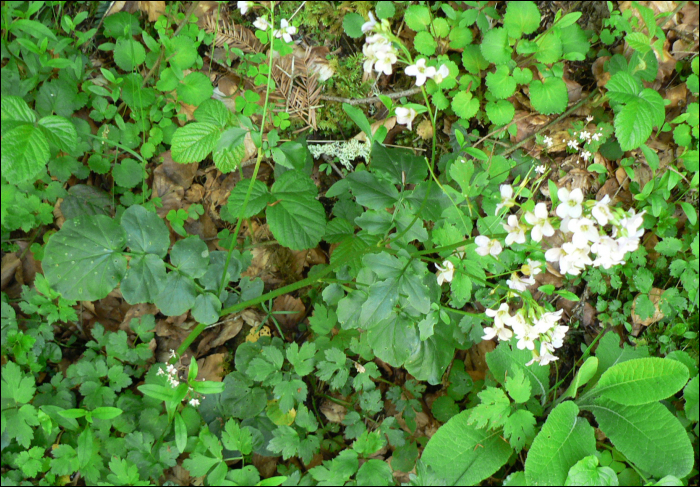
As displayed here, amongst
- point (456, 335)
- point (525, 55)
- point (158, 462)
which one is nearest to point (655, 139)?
point (525, 55)

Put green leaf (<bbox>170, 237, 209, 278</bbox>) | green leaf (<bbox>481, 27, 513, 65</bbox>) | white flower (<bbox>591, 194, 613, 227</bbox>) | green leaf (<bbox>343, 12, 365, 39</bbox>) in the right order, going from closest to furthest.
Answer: white flower (<bbox>591, 194, 613, 227</bbox>) → green leaf (<bbox>170, 237, 209, 278</bbox>) → green leaf (<bbox>481, 27, 513, 65</bbox>) → green leaf (<bbox>343, 12, 365, 39</bbox>)

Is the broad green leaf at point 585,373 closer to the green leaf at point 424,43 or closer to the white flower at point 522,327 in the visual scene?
the white flower at point 522,327

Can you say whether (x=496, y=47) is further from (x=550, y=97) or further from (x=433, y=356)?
(x=433, y=356)

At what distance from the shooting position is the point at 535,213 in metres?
1.66

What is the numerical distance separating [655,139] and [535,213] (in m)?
1.88

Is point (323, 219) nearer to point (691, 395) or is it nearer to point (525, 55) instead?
point (525, 55)

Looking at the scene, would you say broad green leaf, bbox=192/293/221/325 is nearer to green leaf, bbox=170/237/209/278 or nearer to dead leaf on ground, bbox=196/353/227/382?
green leaf, bbox=170/237/209/278

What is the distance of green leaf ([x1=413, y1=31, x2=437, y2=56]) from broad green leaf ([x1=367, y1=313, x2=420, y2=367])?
1.57 m

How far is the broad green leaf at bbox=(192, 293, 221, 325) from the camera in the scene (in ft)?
7.59

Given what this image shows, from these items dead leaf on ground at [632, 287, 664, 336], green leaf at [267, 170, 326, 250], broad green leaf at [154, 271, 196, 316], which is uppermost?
green leaf at [267, 170, 326, 250]

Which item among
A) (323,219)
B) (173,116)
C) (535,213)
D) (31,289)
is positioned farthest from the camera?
(173,116)

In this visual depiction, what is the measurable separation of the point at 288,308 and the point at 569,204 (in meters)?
1.83

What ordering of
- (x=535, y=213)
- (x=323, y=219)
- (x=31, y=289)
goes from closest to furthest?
(x=535, y=213) → (x=323, y=219) → (x=31, y=289)

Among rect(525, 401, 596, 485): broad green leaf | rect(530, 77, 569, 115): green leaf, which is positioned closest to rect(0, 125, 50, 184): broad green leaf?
rect(530, 77, 569, 115): green leaf
